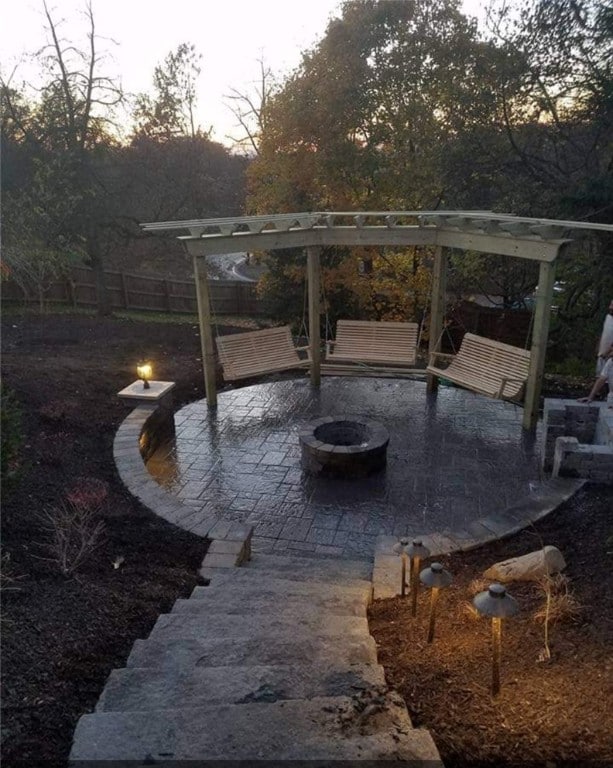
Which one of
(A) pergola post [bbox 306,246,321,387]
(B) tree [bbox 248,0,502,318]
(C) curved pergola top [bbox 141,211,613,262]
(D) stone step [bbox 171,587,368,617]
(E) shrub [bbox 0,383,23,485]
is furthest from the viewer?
(B) tree [bbox 248,0,502,318]

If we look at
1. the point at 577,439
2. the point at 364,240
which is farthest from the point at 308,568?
the point at 364,240

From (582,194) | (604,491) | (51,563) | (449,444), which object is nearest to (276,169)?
(582,194)

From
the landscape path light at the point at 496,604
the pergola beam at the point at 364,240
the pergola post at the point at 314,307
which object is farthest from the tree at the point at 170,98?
the landscape path light at the point at 496,604

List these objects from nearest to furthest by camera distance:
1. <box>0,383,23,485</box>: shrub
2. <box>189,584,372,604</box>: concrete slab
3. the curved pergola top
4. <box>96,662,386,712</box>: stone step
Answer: <box>96,662,386,712</box>: stone step
<box>189,584,372,604</box>: concrete slab
<box>0,383,23,485</box>: shrub
the curved pergola top

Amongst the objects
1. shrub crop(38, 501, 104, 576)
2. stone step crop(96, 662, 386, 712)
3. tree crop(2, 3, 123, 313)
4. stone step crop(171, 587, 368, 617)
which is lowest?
stone step crop(171, 587, 368, 617)

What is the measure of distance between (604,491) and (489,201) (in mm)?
7855

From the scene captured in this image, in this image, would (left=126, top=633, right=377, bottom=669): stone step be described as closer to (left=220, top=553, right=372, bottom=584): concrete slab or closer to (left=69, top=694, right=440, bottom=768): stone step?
(left=69, top=694, right=440, bottom=768): stone step

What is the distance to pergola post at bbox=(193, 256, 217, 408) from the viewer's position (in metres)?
7.67

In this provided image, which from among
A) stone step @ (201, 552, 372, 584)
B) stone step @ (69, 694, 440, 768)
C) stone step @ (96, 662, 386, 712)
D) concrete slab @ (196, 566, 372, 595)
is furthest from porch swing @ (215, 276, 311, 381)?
stone step @ (69, 694, 440, 768)

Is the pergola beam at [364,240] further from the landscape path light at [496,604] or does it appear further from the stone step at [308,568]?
the landscape path light at [496,604]

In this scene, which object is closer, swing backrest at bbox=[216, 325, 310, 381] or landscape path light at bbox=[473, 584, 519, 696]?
landscape path light at bbox=[473, 584, 519, 696]

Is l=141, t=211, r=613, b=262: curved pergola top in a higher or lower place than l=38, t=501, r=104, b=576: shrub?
higher

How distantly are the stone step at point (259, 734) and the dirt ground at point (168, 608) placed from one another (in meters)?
0.29

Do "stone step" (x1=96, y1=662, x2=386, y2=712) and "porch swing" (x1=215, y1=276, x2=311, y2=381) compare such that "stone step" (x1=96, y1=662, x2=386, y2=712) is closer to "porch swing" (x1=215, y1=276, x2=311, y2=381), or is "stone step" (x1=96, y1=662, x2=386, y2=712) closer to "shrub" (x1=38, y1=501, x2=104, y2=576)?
"shrub" (x1=38, y1=501, x2=104, y2=576)
